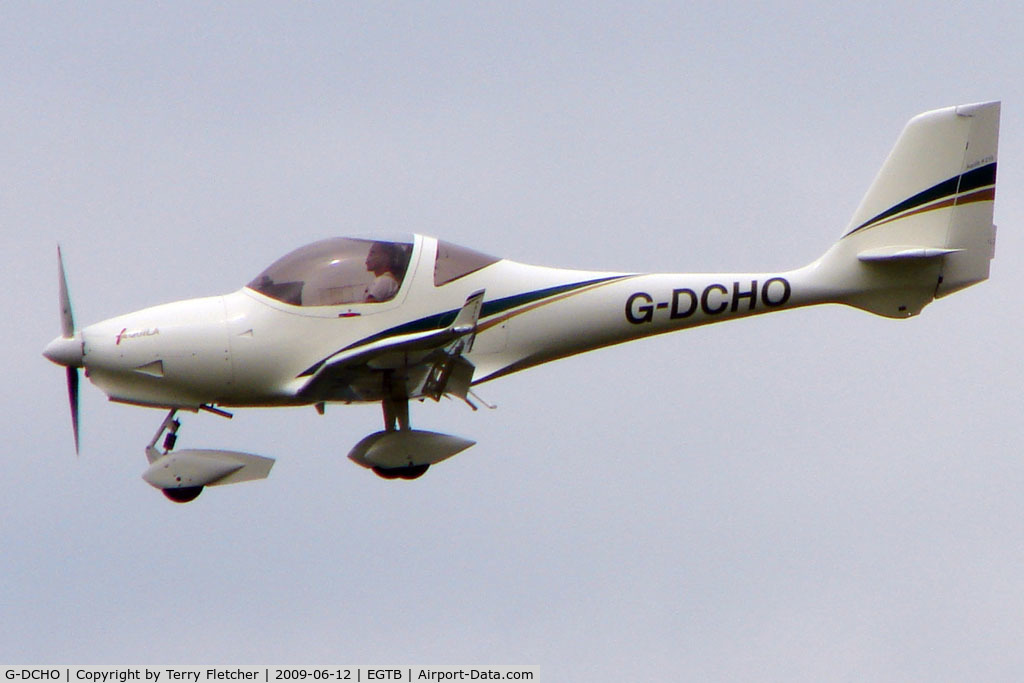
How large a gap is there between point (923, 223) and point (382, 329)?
6089 mm

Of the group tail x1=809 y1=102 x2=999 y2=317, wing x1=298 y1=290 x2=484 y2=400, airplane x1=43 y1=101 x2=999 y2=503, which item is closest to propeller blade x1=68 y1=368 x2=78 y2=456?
airplane x1=43 y1=101 x2=999 y2=503

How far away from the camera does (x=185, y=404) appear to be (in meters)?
16.6

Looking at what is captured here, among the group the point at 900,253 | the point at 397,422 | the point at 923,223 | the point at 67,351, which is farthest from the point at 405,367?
the point at 923,223

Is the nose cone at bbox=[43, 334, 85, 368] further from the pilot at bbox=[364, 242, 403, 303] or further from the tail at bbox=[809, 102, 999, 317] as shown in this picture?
the tail at bbox=[809, 102, 999, 317]

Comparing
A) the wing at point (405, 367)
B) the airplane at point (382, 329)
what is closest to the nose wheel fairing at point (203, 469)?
the airplane at point (382, 329)

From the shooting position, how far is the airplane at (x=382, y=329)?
16.3 metres

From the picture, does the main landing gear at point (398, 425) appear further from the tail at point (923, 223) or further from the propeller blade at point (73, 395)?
the tail at point (923, 223)

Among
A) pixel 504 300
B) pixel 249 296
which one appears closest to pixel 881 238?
pixel 504 300

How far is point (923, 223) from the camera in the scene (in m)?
18.0

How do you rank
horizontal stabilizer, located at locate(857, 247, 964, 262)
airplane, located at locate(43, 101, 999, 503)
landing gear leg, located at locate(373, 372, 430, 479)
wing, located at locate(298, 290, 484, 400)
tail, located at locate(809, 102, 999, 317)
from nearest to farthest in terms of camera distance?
wing, located at locate(298, 290, 484, 400) → airplane, located at locate(43, 101, 999, 503) → landing gear leg, located at locate(373, 372, 430, 479) → horizontal stabilizer, located at locate(857, 247, 964, 262) → tail, located at locate(809, 102, 999, 317)

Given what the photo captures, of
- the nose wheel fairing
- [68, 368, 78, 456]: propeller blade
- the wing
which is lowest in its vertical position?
the nose wheel fairing

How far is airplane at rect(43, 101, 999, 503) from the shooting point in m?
16.3

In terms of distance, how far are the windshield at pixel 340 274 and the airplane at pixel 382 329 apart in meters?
0.01

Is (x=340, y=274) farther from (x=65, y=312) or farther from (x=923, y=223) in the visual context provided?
(x=923, y=223)
